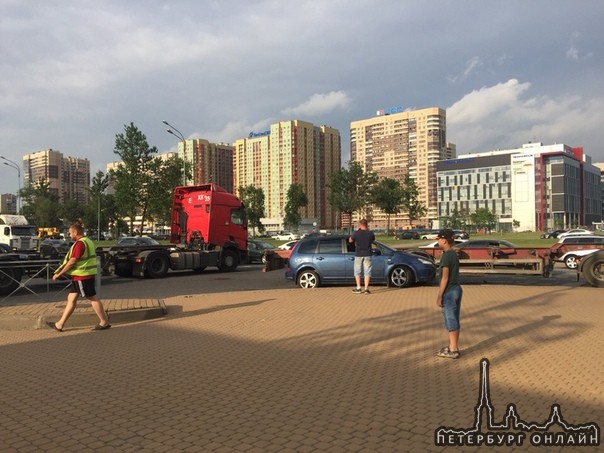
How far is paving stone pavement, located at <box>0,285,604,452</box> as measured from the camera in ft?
13.5

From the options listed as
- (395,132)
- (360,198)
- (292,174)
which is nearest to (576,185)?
(395,132)

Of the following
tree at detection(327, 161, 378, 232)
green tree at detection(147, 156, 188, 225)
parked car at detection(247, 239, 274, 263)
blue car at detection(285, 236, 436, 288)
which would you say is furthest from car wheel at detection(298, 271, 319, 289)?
tree at detection(327, 161, 378, 232)

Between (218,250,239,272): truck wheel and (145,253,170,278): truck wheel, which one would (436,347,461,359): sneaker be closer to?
(145,253,170,278): truck wheel

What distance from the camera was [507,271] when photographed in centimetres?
1509

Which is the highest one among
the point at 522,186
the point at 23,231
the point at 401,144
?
the point at 401,144

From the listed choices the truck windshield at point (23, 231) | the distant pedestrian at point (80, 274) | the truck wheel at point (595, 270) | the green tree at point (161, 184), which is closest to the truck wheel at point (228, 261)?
the distant pedestrian at point (80, 274)

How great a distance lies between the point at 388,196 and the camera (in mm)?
69750

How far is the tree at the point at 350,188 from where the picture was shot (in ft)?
218

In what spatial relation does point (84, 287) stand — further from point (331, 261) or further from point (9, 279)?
point (9, 279)

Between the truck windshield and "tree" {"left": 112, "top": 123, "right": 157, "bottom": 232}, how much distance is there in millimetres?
A: 7824

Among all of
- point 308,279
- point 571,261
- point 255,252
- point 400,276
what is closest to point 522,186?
point 255,252

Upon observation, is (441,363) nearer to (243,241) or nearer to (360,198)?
(243,241)

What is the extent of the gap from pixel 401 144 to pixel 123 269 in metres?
145

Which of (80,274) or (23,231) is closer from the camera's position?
(80,274)
